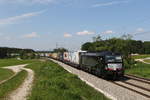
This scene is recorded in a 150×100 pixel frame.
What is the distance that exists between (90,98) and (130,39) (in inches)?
1437

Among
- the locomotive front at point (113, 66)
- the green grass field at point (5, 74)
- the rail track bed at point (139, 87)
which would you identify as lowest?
the green grass field at point (5, 74)

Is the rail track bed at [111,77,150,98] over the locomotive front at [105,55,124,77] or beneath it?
beneath

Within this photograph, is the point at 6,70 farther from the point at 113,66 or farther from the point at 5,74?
the point at 113,66

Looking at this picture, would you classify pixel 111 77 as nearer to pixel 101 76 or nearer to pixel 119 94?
pixel 101 76

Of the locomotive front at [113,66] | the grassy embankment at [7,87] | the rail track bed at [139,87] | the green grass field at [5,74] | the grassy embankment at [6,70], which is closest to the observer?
the grassy embankment at [7,87]

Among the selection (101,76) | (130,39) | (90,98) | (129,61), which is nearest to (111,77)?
(101,76)

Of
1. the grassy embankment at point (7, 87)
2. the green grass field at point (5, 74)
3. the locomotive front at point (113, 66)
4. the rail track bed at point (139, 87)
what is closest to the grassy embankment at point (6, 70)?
the green grass field at point (5, 74)

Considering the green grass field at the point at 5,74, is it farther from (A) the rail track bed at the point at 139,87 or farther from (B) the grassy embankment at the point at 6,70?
(A) the rail track bed at the point at 139,87

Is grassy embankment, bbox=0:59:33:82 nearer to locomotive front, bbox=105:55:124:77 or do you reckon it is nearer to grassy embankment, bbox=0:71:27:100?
grassy embankment, bbox=0:71:27:100

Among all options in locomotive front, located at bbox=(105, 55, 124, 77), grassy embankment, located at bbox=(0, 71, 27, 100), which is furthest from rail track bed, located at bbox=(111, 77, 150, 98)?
grassy embankment, located at bbox=(0, 71, 27, 100)

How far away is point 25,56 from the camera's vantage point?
458 ft

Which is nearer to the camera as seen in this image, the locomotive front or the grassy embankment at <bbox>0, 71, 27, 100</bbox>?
the grassy embankment at <bbox>0, 71, 27, 100</bbox>

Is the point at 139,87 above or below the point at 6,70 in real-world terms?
above

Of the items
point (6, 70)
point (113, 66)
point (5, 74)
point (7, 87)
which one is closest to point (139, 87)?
point (113, 66)
